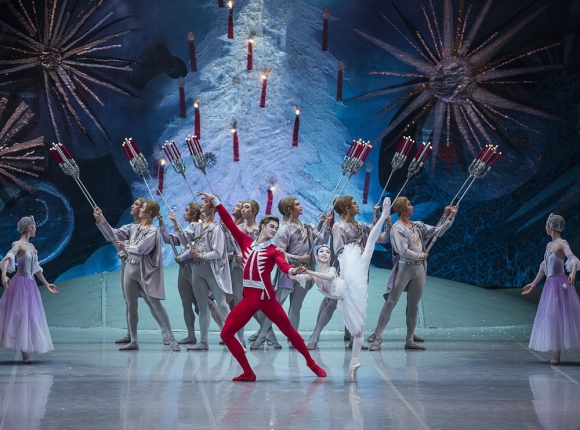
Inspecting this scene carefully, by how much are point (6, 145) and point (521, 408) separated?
8.64 meters

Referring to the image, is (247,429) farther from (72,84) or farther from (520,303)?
(72,84)

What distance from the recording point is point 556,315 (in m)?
7.11

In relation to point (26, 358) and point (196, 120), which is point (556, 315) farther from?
point (196, 120)

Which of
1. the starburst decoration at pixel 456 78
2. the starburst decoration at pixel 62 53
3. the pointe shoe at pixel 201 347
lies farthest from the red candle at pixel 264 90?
the pointe shoe at pixel 201 347

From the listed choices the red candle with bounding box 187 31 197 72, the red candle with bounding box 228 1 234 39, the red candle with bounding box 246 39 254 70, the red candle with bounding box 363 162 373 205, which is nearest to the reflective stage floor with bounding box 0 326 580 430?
the red candle with bounding box 363 162 373 205

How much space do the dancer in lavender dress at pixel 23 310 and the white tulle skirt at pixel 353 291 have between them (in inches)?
97.5

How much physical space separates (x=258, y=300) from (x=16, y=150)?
22.2 feet

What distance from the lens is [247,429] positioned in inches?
177

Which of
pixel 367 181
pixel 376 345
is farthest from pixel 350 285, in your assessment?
pixel 367 181

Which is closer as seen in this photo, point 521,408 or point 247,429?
point 247,429

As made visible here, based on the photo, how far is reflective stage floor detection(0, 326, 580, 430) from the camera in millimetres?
4723

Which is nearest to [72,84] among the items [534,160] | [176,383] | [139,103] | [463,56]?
[139,103]

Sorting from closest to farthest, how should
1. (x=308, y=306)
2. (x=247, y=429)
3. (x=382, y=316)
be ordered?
(x=247, y=429)
(x=382, y=316)
(x=308, y=306)

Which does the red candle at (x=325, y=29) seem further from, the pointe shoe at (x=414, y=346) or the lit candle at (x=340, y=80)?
the pointe shoe at (x=414, y=346)
